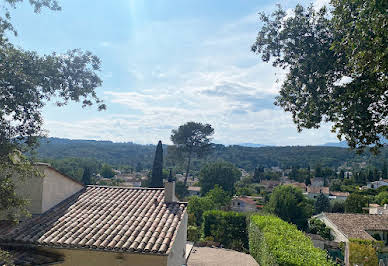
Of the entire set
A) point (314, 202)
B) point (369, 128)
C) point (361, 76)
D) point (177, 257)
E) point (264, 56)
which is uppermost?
point (264, 56)

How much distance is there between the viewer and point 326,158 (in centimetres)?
14150

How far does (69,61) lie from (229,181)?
5026cm

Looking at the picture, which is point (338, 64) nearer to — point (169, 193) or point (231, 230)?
point (169, 193)

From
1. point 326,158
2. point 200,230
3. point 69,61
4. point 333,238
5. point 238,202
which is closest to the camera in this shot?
point 69,61

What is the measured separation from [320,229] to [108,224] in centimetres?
2699

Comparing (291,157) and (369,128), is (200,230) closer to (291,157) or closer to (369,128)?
(369,128)

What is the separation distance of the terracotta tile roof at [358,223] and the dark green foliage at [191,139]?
2672 cm

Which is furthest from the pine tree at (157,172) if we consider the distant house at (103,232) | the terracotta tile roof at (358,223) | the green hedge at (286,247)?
the distant house at (103,232)

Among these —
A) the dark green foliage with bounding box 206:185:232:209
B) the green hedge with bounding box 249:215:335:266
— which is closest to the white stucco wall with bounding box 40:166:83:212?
the green hedge with bounding box 249:215:335:266

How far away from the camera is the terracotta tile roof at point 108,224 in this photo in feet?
28.6

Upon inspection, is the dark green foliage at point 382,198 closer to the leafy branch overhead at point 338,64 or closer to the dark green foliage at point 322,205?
the dark green foliage at point 322,205

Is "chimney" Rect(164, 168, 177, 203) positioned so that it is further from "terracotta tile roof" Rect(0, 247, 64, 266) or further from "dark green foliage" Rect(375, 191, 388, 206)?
"dark green foliage" Rect(375, 191, 388, 206)

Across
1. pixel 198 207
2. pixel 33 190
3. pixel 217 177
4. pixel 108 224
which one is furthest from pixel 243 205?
pixel 108 224

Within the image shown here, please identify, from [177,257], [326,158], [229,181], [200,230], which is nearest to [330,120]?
[177,257]
